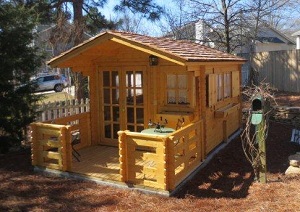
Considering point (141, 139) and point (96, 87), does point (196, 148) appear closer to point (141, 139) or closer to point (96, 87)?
point (141, 139)

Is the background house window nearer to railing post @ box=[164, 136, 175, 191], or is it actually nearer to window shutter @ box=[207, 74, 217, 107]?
window shutter @ box=[207, 74, 217, 107]

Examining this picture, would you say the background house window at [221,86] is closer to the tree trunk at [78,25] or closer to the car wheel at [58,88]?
the tree trunk at [78,25]

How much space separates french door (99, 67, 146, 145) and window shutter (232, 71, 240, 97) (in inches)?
138

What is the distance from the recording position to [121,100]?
336 inches

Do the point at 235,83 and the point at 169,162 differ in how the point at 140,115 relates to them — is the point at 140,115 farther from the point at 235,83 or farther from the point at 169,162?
the point at 235,83

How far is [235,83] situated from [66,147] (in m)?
5.95

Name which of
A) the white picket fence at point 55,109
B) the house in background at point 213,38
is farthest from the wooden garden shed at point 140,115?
the house in background at point 213,38

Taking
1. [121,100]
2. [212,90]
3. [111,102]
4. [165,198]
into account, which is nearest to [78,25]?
[111,102]

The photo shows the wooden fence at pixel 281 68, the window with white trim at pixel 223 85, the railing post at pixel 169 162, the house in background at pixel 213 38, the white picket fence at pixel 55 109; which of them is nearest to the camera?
the railing post at pixel 169 162

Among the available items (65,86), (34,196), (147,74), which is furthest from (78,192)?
(65,86)

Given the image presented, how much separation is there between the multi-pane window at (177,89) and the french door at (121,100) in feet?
2.07

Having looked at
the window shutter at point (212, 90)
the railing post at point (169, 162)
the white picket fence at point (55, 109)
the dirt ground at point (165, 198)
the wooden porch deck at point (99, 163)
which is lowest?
the dirt ground at point (165, 198)

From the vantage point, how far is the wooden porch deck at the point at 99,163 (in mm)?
6848

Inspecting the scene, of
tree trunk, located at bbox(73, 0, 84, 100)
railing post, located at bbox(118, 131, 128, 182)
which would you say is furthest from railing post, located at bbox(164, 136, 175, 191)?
tree trunk, located at bbox(73, 0, 84, 100)
